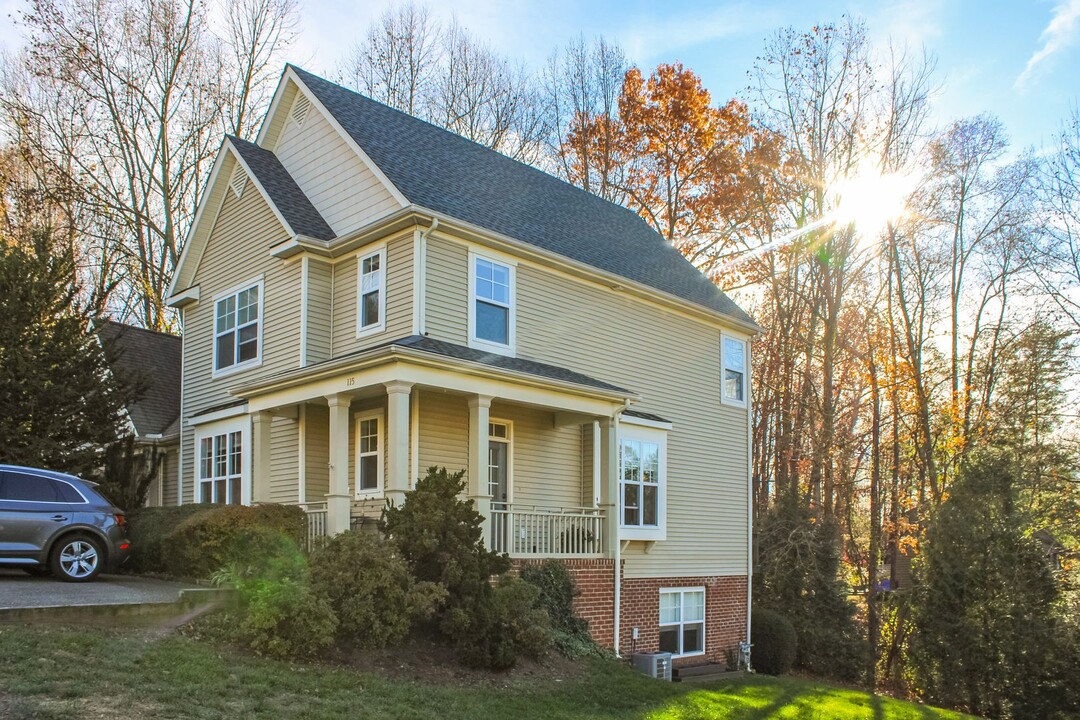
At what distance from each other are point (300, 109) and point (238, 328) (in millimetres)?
4514

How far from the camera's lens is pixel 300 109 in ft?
63.1

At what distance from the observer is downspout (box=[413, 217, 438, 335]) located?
613 inches

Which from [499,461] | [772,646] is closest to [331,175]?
[499,461]

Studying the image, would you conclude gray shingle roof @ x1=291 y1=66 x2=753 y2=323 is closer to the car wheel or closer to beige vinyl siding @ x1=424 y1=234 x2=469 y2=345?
beige vinyl siding @ x1=424 y1=234 x2=469 y2=345

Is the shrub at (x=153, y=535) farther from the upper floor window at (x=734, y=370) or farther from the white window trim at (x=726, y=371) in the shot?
the upper floor window at (x=734, y=370)

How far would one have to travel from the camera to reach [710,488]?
69.7 ft

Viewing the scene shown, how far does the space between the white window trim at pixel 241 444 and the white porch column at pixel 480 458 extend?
498 cm

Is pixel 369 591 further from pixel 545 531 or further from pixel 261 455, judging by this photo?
pixel 261 455

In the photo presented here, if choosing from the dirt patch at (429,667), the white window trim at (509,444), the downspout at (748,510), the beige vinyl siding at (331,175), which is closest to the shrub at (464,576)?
the dirt patch at (429,667)

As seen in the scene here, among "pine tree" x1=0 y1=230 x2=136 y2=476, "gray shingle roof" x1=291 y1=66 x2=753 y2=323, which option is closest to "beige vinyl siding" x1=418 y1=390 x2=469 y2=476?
"gray shingle roof" x1=291 y1=66 x2=753 y2=323

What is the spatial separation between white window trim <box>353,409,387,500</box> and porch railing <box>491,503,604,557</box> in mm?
1918

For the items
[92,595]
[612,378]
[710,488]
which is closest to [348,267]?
[612,378]

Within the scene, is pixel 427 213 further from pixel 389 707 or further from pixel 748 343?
pixel 748 343

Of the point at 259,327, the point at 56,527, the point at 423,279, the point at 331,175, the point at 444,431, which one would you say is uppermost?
the point at 331,175
